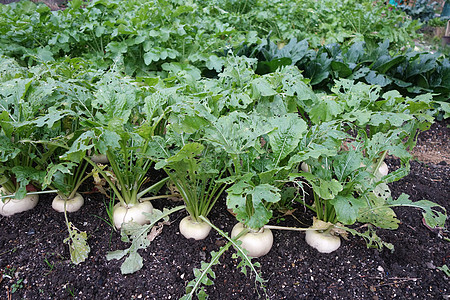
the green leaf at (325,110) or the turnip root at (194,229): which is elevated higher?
the green leaf at (325,110)

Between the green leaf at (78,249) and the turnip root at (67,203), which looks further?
the turnip root at (67,203)

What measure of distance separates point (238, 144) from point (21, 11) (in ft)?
14.1

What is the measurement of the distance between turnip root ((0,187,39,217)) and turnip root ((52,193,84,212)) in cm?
17

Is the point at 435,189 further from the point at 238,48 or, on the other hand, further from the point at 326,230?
the point at 238,48

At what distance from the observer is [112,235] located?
84.0 inches

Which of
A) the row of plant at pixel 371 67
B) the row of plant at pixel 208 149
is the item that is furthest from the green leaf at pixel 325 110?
the row of plant at pixel 371 67

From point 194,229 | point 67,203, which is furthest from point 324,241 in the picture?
point 67,203

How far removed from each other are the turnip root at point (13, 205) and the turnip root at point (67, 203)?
0.17m

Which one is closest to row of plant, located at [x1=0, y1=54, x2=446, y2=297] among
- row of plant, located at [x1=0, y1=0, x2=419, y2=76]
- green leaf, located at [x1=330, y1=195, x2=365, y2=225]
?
green leaf, located at [x1=330, y1=195, x2=365, y2=225]

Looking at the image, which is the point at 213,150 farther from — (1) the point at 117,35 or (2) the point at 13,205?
(1) the point at 117,35

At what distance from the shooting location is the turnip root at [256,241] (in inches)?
73.9

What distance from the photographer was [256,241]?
6.16ft

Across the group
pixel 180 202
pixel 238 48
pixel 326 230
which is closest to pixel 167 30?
pixel 238 48

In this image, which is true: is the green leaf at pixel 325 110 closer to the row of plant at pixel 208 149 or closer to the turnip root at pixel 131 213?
the row of plant at pixel 208 149
